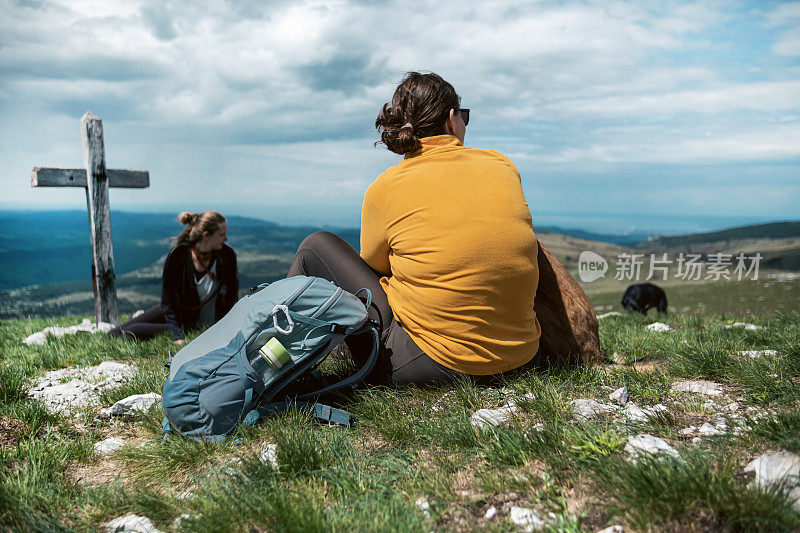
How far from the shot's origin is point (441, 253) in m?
3.47

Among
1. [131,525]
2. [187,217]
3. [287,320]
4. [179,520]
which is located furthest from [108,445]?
[187,217]

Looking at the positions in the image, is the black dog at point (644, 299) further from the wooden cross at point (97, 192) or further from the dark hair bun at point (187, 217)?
the wooden cross at point (97, 192)

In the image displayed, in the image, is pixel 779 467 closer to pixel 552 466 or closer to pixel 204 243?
pixel 552 466

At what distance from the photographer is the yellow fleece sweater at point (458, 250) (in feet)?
11.4

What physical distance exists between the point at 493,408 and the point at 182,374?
2.15m

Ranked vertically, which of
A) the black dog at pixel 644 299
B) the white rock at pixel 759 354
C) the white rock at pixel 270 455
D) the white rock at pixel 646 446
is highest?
the white rock at pixel 759 354

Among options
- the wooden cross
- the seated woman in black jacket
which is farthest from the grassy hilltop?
the wooden cross

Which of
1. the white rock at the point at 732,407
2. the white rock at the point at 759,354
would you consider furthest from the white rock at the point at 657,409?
the white rock at the point at 759,354

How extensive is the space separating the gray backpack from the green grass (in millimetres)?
146

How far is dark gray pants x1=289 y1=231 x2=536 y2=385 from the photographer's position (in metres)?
3.77

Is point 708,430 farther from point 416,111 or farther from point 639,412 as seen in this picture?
point 416,111

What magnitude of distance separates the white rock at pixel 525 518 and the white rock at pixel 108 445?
2.74 meters

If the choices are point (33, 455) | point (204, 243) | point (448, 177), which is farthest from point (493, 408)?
point (204, 243)

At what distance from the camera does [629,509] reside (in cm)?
219
